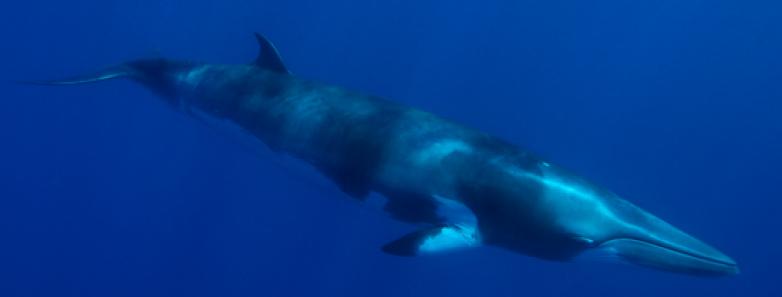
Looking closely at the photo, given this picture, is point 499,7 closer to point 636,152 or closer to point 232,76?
point 636,152

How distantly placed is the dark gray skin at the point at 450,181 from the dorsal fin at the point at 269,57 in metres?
0.39

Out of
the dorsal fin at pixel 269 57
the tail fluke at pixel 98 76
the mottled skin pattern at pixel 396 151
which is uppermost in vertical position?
the tail fluke at pixel 98 76

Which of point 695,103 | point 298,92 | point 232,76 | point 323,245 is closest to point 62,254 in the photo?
point 323,245

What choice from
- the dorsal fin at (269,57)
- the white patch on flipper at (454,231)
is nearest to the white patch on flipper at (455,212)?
the white patch on flipper at (454,231)

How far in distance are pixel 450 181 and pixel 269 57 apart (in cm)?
409

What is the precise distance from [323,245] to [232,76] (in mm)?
8481

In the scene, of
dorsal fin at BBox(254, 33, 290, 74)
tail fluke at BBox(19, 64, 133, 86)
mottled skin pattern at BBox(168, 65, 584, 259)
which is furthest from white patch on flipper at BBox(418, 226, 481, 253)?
tail fluke at BBox(19, 64, 133, 86)

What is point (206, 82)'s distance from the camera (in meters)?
10.8

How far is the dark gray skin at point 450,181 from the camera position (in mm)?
7074

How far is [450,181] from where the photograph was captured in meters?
7.70

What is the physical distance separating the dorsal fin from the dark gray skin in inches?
15.2

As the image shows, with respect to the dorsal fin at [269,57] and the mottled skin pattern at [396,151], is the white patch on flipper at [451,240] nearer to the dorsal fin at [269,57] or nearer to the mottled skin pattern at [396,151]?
the mottled skin pattern at [396,151]

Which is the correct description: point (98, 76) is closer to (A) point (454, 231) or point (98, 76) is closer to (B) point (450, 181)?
(B) point (450, 181)

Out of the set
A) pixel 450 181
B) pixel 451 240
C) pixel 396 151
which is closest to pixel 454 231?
pixel 451 240
